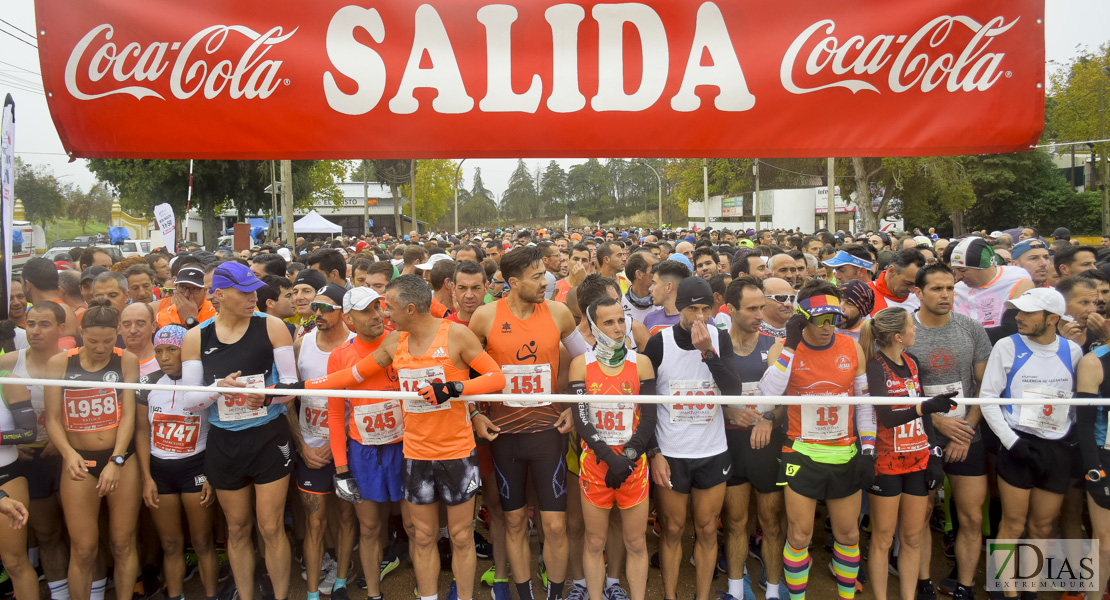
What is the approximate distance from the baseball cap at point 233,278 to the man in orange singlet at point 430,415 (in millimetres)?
738

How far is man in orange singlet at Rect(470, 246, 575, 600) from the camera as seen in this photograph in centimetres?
399

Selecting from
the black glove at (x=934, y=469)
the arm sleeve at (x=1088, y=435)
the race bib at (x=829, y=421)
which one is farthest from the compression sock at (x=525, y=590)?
the arm sleeve at (x=1088, y=435)

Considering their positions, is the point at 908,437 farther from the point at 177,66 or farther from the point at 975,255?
the point at 177,66

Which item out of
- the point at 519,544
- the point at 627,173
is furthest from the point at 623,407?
the point at 627,173

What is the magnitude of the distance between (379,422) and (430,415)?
459 millimetres

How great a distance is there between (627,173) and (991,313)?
12498cm

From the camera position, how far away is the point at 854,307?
14.2 feet

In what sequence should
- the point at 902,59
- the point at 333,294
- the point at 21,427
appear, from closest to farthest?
the point at 902,59 < the point at 21,427 < the point at 333,294

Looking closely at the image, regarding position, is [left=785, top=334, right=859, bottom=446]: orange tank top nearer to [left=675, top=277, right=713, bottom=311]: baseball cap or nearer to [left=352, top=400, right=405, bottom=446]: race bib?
[left=675, top=277, right=713, bottom=311]: baseball cap

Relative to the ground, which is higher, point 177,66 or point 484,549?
point 177,66

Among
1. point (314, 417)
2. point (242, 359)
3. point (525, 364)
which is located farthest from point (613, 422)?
point (242, 359)

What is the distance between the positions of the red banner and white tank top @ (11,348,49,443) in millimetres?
2327

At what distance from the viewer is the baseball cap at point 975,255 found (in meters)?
5.38

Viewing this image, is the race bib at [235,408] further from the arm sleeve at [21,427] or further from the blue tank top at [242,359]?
the arm sleeve at [21,427]
